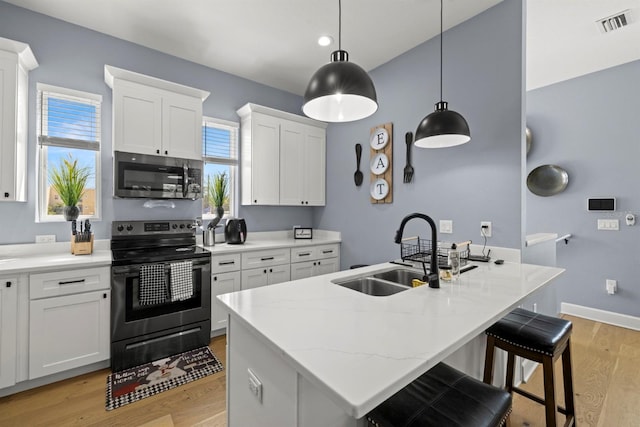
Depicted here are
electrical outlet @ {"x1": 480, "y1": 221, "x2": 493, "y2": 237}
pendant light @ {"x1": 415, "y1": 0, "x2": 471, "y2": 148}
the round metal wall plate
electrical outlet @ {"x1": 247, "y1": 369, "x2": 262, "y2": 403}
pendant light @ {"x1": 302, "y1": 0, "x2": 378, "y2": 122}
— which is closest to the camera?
electrical outlet @ {"x1": 247, "y1": 369, "x2": 262, "y2": 403}

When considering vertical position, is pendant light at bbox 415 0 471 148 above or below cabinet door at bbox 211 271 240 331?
above

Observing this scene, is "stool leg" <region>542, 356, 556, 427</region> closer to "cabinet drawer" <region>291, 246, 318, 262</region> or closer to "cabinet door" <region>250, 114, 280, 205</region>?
"cabinet drawer" <region>291, 246, 318, 262</region>

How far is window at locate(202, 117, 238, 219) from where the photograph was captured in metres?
3.43

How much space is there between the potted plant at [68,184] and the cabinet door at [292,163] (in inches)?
80.1

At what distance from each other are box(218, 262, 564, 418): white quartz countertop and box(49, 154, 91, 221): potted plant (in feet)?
6.90

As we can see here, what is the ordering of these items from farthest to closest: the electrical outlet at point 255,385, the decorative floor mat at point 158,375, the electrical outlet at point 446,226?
the electrical outlet at point 446,226, the decorative floor mat at point 158,375, the electrical outlet at point 255,385

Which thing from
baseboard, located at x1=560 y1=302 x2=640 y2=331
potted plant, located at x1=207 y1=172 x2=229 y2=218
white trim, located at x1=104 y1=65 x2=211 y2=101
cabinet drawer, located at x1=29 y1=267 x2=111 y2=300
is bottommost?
baseboard, located at x1=560 y1=302 x2=640 y2=331

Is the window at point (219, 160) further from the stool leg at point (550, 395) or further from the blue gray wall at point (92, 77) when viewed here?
the stool leg at point (550, 395)

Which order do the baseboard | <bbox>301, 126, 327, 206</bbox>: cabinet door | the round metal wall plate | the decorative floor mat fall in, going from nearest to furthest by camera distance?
the decorative floor mat < the baseboard < the round metal wall plate < <bbox>301, 126, 327, 206</bbox>: cabinet door

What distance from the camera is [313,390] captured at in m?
0.93

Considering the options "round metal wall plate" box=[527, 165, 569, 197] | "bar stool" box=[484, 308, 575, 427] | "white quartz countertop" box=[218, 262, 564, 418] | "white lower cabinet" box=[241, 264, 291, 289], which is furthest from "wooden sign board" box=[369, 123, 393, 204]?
"round metal wall plate" box=[527, 165, 569, 197]

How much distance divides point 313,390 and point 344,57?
1.49 m

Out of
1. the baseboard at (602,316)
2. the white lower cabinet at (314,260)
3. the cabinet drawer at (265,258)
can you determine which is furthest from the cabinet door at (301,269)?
the baseboard at (602,316)

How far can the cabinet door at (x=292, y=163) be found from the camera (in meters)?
3.71
